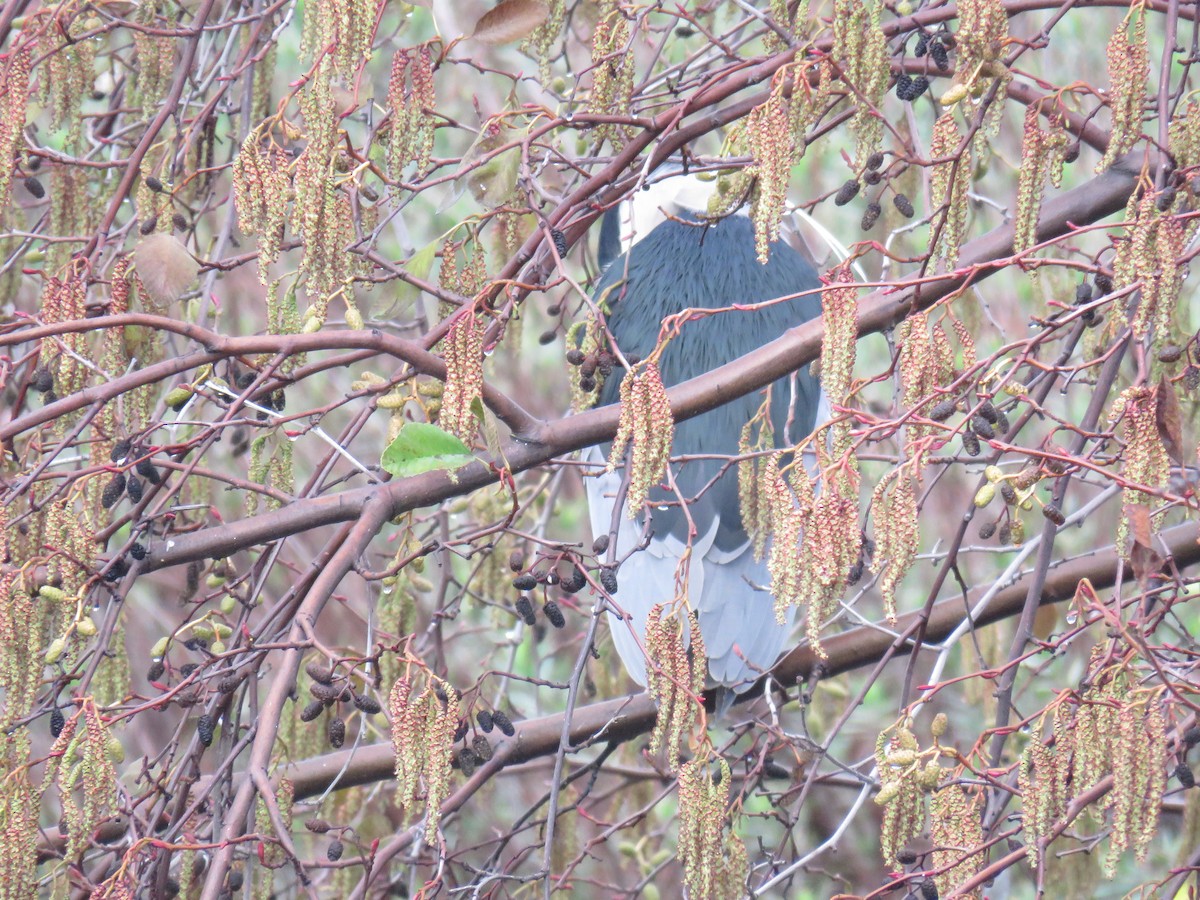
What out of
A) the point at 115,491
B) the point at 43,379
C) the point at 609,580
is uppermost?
the point at 43,379

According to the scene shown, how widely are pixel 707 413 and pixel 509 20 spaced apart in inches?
46.3

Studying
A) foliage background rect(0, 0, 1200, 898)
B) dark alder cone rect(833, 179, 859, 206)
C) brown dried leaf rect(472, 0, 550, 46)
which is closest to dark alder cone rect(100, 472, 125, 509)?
foliage background rect(0, 0, 1200, 898)

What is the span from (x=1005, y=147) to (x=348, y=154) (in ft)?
9.37

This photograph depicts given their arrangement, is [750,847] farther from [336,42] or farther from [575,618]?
[336,42]

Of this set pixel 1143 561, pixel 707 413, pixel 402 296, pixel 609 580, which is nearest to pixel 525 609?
pixel 609 580

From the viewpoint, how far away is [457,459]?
1.19 meters

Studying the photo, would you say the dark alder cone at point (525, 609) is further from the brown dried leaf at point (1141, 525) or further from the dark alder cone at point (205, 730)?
the brown dried leaf at point (1141, 525)

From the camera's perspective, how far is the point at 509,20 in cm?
135

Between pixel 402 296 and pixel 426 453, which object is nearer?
pixel 426 453

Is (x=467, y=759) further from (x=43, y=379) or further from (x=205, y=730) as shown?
(x=43, y=379)

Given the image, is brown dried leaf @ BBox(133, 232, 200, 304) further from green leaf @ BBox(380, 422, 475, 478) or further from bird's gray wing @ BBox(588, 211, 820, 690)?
bird's gray wing @ BBox(588, 211, 820, 690)

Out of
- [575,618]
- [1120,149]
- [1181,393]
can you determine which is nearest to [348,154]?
[1120,149]

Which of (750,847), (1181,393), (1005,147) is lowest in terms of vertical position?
(750,847)

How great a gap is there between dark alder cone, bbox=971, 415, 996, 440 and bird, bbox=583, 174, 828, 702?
3.36 ft
